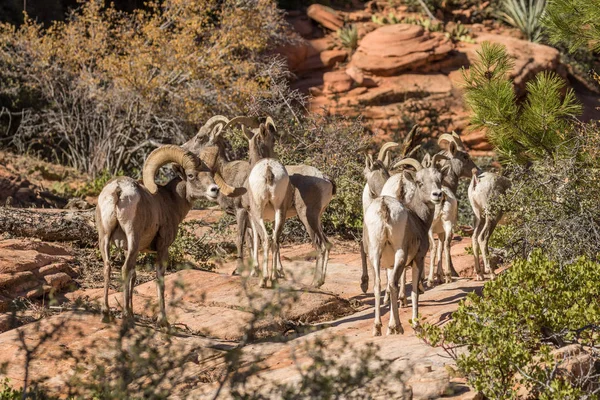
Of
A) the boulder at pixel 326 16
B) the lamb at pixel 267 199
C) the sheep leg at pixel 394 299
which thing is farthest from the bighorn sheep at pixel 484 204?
the boulder at pixel 326 16

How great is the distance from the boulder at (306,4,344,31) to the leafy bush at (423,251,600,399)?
23.9m

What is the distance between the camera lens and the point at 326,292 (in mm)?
11508

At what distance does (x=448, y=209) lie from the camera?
13.1 metres

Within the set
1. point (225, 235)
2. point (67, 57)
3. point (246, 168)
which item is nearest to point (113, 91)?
point (67, 57)

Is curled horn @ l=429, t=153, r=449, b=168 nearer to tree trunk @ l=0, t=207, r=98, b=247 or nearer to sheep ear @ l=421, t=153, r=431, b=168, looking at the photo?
sheep ear @ l=421, t=153, r=431, b=168

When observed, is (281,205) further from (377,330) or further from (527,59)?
(527,59)

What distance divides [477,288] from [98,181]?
11.7 meters

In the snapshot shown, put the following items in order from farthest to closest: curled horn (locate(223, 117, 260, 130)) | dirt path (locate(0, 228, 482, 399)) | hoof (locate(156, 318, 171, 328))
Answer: curled horn (locate(223, 117, 260, 130)) < hoof (locate(156, 318, 171, 328)) < dirt path (locate(0, 228, 482, 399))

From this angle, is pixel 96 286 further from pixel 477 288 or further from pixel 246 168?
pixel 477 288

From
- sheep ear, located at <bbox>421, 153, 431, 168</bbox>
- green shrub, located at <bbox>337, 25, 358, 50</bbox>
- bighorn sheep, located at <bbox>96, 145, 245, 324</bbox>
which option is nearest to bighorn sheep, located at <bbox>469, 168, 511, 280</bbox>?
sheep ear, located at <bbox>421, 153, 431, 168</bbox>

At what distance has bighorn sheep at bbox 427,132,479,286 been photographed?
13.0 metres

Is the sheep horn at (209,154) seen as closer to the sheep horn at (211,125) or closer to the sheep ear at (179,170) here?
the sheep horn at (211,125)

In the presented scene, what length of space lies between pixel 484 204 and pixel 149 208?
18.1ft

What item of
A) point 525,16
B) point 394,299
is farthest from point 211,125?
point 525,16
